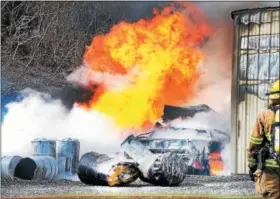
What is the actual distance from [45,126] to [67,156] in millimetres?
451

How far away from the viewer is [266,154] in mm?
7336

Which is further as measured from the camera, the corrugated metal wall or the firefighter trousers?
the corrugated metal wall

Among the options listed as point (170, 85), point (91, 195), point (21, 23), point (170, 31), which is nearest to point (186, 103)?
point (170, 85)

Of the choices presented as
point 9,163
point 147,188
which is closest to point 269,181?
point 147,188

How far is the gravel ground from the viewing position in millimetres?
9664

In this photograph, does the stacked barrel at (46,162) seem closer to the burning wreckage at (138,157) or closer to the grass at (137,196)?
the burning wreckage at (138,157)

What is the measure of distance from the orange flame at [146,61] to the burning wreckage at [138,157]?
204 mm

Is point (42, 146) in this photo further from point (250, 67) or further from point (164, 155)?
point (250, 67)

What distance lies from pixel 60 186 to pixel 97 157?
1.84 ft

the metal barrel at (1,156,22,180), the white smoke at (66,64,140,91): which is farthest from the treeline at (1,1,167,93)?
the metal barrel at (1,156,22,180)

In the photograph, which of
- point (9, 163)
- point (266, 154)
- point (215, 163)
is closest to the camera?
point (266, 154)

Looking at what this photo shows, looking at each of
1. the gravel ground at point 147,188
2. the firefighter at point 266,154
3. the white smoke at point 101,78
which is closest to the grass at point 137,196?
the gravel ground at point 147,188

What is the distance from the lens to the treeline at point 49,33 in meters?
9.64

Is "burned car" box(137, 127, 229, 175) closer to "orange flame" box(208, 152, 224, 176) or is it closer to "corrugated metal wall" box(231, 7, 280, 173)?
"orange flame" box(208, 152, 224, 176)
